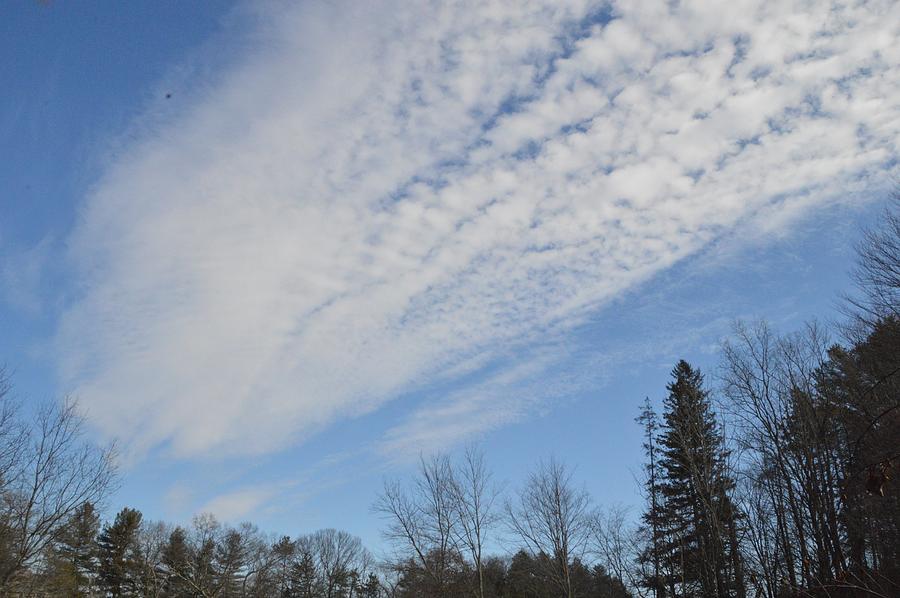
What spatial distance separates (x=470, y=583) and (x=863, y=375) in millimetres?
23293

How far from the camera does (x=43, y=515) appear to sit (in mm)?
20984

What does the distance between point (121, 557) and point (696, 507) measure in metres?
44.8

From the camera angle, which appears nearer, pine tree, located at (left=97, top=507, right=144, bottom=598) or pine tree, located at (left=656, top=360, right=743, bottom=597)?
pine tree, located at (left=656, top=360, right=743, bottom=597)

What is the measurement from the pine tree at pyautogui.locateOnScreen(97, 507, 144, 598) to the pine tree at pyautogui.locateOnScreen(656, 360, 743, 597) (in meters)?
Answer: 39.3

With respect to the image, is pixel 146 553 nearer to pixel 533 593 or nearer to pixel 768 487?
pixel 533 593

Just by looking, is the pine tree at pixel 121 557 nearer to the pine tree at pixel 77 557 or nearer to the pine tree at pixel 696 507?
the pine tree at pixel 77 557

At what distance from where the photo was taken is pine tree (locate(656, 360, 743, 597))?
26531mm

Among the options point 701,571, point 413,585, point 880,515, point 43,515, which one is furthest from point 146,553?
point 880,515

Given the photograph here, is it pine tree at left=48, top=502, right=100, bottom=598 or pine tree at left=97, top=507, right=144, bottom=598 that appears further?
pine tree at left=97, top=507, right=144, bottom=598

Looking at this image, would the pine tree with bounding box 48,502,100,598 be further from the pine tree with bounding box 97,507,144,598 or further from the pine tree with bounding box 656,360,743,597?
the pine tree with bounding box 656,360,743,597

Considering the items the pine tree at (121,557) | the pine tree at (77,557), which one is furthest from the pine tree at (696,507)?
the pine tree at (121,557)

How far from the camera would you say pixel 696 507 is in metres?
29.6

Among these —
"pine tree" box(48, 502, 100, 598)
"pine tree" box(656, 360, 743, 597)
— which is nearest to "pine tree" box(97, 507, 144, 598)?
"pine tree" box(48, 502, 100, 598)

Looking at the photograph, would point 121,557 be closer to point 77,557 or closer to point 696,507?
point 77,557
